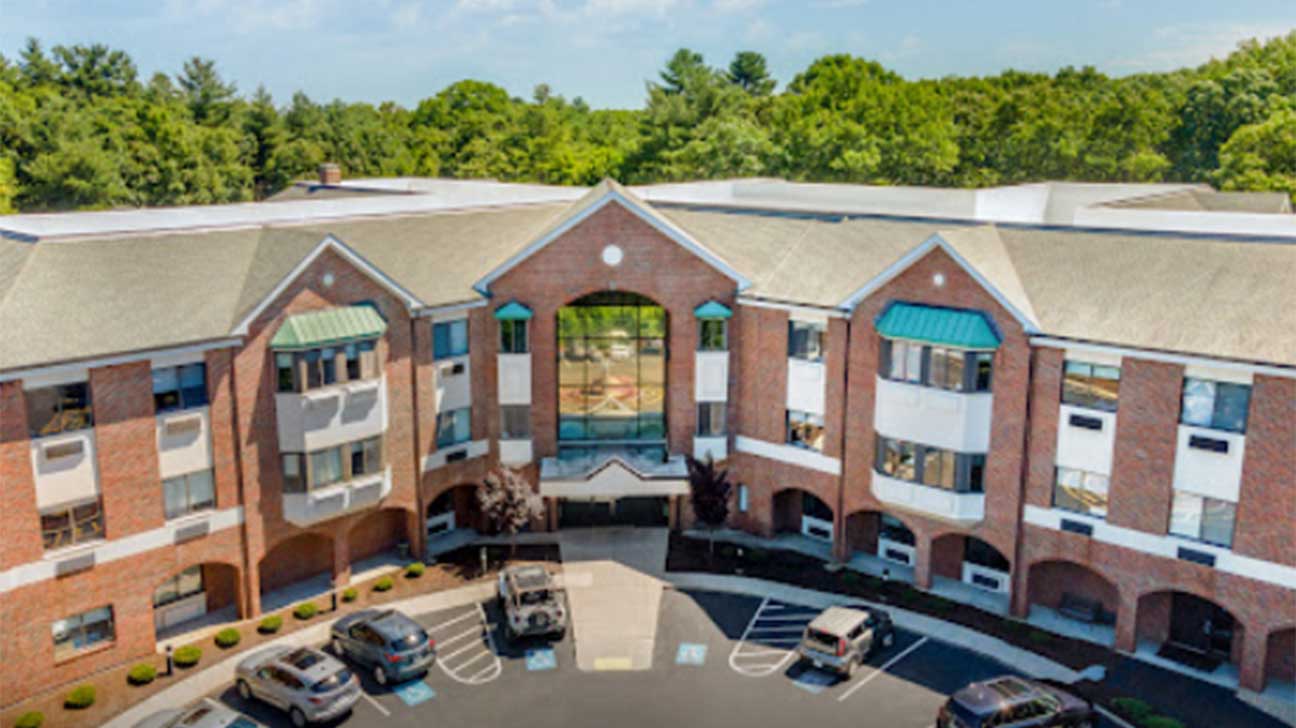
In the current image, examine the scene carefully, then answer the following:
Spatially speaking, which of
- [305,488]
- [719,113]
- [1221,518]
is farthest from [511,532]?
[719,113]

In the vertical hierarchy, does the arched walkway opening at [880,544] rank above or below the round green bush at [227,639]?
above

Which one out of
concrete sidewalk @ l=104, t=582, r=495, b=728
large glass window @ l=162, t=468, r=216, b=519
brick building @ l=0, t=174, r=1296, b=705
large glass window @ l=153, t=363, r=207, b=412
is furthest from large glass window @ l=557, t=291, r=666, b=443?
large glass window @ l=162, t=468, r=216, b=519

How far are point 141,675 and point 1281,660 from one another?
3725 cm

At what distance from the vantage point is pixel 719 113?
105188 millimetres

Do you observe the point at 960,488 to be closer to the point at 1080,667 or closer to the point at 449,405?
the point at 1080,667

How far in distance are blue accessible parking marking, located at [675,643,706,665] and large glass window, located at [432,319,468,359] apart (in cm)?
1520

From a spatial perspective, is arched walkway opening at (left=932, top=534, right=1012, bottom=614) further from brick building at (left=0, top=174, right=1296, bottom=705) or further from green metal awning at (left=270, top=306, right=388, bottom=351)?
green metal awning at (left=270, top=306, right=388, bottom=351)

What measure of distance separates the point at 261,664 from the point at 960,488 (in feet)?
81.1

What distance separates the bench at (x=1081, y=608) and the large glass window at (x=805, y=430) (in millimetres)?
10785

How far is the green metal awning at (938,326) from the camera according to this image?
1444 inches

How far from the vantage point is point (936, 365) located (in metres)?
37.8

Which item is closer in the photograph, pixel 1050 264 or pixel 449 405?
pixel 1050 264

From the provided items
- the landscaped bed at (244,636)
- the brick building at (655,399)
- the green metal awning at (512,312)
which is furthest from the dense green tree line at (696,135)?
the landscaped bed at (244,636)

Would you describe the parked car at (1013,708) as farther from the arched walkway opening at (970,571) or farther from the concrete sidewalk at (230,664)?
the concrete sidewalk at (230,664)
